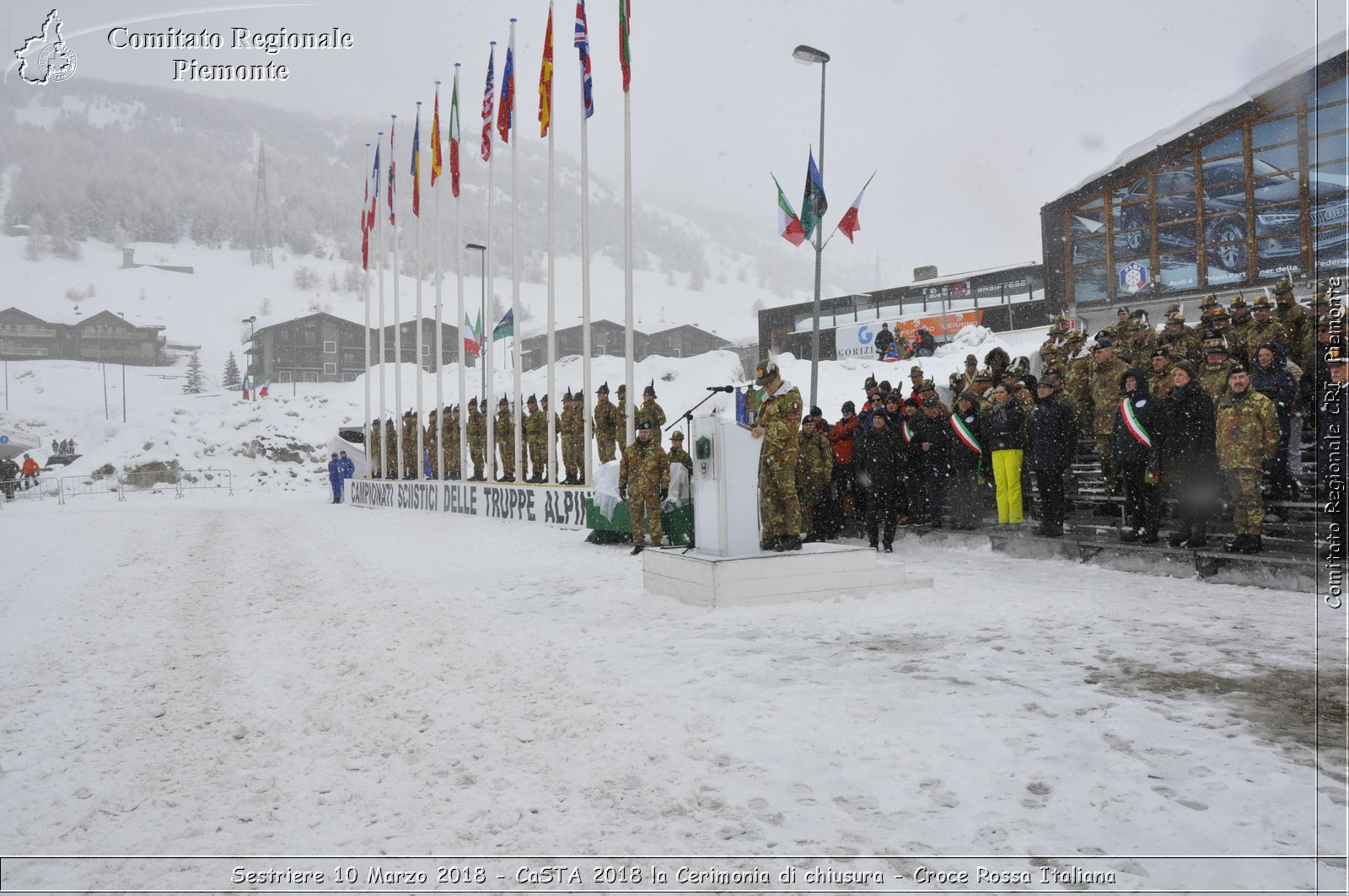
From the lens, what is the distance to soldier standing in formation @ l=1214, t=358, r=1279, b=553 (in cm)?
732

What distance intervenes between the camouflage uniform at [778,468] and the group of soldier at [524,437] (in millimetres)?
5711

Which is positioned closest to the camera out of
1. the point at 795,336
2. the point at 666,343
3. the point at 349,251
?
the point at 795,336

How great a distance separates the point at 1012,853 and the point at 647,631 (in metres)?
3.90

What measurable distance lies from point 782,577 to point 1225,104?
23800mm

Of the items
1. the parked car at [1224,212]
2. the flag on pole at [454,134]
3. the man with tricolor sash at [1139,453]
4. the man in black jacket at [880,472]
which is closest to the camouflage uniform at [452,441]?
the flag on pole at [454,134]

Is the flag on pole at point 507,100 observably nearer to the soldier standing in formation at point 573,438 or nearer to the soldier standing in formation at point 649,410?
the soldier standing in formation at point 573,438

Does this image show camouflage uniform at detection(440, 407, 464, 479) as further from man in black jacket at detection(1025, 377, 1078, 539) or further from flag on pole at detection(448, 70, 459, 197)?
man in black jacket at detection(1025, 377, 1078, 539)

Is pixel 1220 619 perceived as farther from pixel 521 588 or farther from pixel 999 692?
pixel 521 588

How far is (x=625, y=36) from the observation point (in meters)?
16.2

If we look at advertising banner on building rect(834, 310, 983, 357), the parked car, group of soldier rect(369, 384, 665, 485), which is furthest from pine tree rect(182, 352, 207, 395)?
the parked car

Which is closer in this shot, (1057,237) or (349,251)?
(1057,237)

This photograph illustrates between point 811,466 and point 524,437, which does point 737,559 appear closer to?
point 811,466

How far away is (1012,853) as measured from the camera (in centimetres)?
278

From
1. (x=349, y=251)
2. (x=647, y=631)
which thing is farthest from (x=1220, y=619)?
(x=349, y=251)
